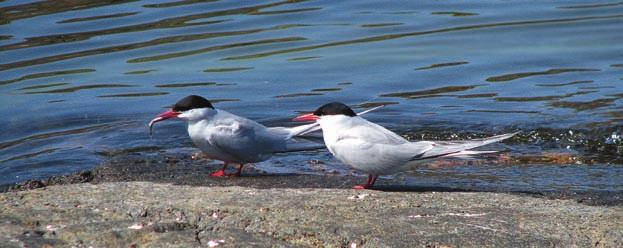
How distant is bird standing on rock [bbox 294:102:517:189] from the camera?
6.10 m

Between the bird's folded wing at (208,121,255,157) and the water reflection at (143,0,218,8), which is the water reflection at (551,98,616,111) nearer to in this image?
the bird's folded wing at (208,121,255,157)

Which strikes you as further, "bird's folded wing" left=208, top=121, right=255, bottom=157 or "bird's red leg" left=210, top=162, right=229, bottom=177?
"bird's red leg" left=210, top=162, right=229, bottom=177

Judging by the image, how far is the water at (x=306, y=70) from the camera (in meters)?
8.64

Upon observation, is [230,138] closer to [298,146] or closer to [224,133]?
[224,133]

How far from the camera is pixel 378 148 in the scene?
6125 mm

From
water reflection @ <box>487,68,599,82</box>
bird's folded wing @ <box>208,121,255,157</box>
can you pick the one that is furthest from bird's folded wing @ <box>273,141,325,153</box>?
water reflection @ <box>487,68,599,82</box>

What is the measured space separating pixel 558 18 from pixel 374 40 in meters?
2.27

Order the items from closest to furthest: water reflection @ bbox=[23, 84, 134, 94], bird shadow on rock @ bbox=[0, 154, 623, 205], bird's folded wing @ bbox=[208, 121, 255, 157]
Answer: bird shadow on rock @ bbox=[0, 154, 623, 205] → bird's folded wing @ bbox=[208, 121, 255, 157] → water reflection @ bbox=[23, 84, 134, 94]

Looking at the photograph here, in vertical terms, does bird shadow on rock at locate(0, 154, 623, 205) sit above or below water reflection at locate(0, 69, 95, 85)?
above

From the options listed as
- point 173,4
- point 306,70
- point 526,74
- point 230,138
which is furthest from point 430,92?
point 173,4

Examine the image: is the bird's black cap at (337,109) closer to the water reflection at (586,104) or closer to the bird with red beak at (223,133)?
the bird with red beak at (223,133)

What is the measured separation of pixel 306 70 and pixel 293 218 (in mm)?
6514

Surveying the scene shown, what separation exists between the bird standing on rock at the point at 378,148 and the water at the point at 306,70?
89 centimetres

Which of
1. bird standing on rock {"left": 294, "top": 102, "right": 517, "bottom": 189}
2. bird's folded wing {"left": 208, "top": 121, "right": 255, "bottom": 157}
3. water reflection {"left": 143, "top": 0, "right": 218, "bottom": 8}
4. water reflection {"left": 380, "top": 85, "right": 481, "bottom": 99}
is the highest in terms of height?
bird standing on rock {"left": 294, "top": 102, "right": 517, "bottom": 189}
